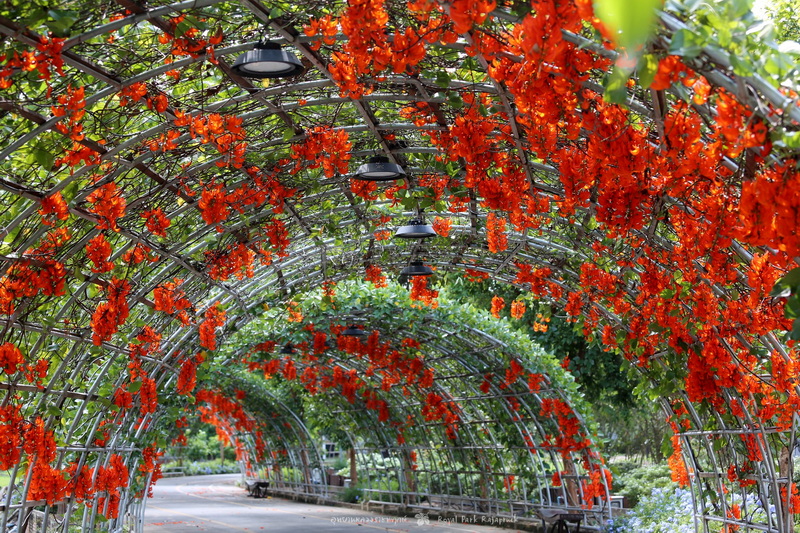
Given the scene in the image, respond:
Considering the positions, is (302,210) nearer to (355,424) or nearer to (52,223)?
(52,223)

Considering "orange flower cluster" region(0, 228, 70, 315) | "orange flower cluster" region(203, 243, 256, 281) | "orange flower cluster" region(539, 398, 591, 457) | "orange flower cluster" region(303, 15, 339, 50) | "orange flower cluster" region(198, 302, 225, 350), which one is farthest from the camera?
"orange flower cluster" region(539, 398, 591, 457)

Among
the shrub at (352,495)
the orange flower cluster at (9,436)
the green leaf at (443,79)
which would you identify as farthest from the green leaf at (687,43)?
the shrub at (352,495)

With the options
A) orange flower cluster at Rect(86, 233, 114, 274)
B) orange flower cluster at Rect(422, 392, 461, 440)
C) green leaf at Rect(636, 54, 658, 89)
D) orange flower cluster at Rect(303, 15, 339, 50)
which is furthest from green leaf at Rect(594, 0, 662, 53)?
orange flower cluster at Rect(422, 392, 461, 440)

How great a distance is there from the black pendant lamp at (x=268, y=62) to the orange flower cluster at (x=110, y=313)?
7.73 feet

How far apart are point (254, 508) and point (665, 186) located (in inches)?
693

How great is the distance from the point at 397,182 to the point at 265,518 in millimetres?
12472

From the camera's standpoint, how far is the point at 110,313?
5.24m

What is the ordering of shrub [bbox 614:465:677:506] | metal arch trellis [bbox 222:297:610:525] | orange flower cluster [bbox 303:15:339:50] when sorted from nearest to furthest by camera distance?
1. orange flower cluster [bbox 303:15:339:50]
2. metal arch trellis [bbox 222:297:610:525]
3. shrub [bbox 614:465:677:506]

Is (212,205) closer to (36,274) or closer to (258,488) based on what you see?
(36,274)

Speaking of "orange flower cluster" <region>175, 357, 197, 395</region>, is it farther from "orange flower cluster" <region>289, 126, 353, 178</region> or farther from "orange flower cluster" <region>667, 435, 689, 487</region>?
"orange flower cluster" <region>667, 435, 689, 487</region>

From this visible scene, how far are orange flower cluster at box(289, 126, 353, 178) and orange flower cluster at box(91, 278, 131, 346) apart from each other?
1.59 m

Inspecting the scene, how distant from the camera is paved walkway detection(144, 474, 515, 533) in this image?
14281 millimetres

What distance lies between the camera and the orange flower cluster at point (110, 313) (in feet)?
17.0

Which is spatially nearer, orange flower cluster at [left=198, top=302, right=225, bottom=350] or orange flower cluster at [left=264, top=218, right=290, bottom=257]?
orange flower cluster at [left=264, top=218, right=290, bottom=257]
